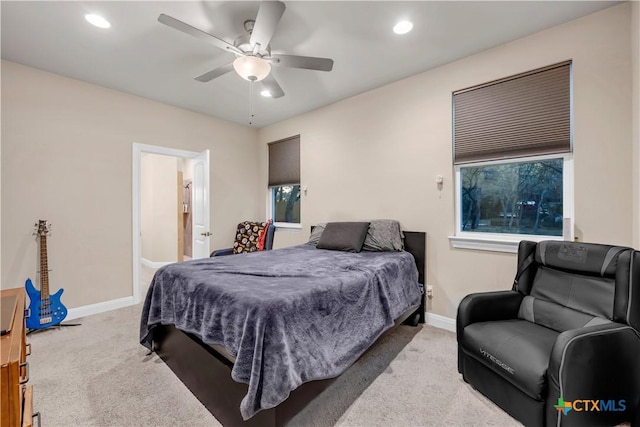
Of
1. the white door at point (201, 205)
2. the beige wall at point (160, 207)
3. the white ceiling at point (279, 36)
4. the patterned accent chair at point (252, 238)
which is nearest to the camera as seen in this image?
the white ceiling at point (279, 36)

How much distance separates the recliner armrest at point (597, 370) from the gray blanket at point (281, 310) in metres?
1.02

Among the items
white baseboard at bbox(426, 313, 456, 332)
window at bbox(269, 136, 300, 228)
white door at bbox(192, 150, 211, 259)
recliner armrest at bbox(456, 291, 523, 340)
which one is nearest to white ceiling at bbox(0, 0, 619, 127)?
white door at bbox(192, 150, 211, 259)

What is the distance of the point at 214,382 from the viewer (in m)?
1.62

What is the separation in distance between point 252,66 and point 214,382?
2.17m

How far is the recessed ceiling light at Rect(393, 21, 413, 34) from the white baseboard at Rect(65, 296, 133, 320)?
14.0ft

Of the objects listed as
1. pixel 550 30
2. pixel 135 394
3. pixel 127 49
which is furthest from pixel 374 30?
pixel 135 394

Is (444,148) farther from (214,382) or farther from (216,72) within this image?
(214,382)

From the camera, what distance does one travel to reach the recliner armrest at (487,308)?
6.15ft

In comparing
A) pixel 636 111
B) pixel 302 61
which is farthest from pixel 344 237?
pixel 636 111

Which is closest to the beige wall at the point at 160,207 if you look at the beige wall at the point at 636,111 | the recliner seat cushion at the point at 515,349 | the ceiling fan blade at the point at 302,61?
the ceiling fan blade at the point at 302,61

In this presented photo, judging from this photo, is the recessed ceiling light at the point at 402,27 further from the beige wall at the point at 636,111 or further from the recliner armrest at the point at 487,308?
the recliner armrest at the point at 487,308

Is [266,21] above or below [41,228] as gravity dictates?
above

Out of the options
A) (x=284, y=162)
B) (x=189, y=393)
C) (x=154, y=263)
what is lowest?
(x=189, y=393)

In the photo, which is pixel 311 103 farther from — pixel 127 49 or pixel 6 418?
pixel 6 418
